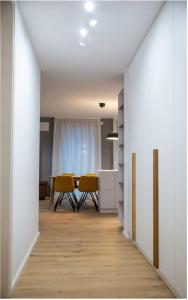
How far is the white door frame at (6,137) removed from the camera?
2.30 meters

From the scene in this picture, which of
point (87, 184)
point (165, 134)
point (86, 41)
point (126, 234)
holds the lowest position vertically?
point (126, 234)

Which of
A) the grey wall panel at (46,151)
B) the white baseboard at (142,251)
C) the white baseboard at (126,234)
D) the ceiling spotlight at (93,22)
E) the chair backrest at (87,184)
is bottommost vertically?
the white baseboard at (126,234)

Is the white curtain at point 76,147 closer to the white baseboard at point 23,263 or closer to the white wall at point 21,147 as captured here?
the white baseboard at point 23,263

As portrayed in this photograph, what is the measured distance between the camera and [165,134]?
258cm

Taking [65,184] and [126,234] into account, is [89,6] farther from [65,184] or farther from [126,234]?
[65,184]

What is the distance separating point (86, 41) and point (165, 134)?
1637mm

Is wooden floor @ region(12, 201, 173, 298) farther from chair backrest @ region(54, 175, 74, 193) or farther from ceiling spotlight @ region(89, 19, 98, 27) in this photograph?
ceiling spotlight @ region(89, 19, 98, 27)

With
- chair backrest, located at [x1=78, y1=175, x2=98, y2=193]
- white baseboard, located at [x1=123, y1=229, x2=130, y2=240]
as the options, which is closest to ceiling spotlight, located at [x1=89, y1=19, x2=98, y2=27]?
white baseboard, located at [x1=123, y1=229, x2=130, y2=240]

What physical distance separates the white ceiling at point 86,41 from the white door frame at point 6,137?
0.43m

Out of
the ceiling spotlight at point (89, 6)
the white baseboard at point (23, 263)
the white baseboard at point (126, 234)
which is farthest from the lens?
the white baseboard at point (126, 234)

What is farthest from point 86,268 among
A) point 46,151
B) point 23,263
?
point 46,151

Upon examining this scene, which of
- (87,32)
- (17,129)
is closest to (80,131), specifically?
(87,32)

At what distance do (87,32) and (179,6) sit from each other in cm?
120

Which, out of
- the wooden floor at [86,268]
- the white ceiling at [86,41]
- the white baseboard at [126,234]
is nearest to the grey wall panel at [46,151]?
the white ceiling at [86,41]
